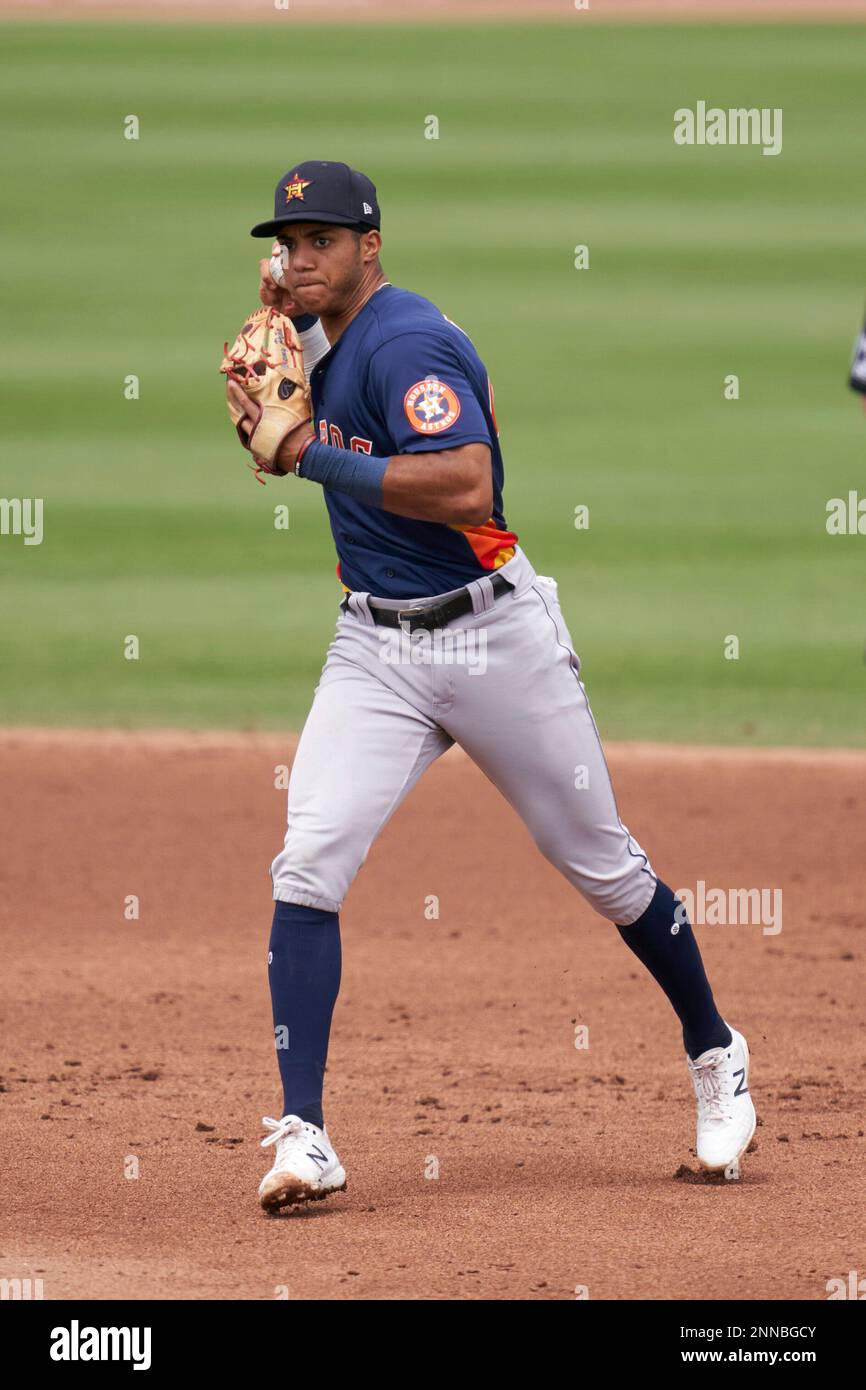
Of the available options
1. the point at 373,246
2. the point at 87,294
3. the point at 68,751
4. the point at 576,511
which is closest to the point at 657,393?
the point at 576,511

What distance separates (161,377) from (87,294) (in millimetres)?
2354

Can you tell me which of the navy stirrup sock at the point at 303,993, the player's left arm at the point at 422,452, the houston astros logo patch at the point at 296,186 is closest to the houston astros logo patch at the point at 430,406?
the player's left arm at the point at 422,452

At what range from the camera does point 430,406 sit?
3828mm

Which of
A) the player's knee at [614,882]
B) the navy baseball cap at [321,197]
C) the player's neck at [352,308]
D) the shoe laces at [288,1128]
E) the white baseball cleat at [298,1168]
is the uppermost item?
the navy baseball cap at [321,197]

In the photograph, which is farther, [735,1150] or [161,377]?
[161,377]

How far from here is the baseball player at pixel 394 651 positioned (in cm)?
386

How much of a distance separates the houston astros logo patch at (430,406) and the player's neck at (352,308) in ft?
1.08

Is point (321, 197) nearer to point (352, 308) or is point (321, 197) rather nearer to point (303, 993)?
point (352, 308)

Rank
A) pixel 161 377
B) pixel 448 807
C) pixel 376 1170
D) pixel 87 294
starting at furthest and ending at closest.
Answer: pixel 87 294 < pixel 161 377 < pixel 448 807 < pixel 376 1170

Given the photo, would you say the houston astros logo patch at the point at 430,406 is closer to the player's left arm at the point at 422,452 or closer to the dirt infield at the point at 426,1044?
the player's left arm at the point at 422,452

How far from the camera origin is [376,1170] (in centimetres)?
423

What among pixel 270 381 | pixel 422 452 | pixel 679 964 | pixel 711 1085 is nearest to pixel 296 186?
pixel 270 381

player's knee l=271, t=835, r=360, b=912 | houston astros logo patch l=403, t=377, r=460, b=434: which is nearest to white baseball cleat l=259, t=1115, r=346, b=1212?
player's knee l=271, t=835, r=360, b=912

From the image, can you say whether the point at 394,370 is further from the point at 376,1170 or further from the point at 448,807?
the point at 448,807
